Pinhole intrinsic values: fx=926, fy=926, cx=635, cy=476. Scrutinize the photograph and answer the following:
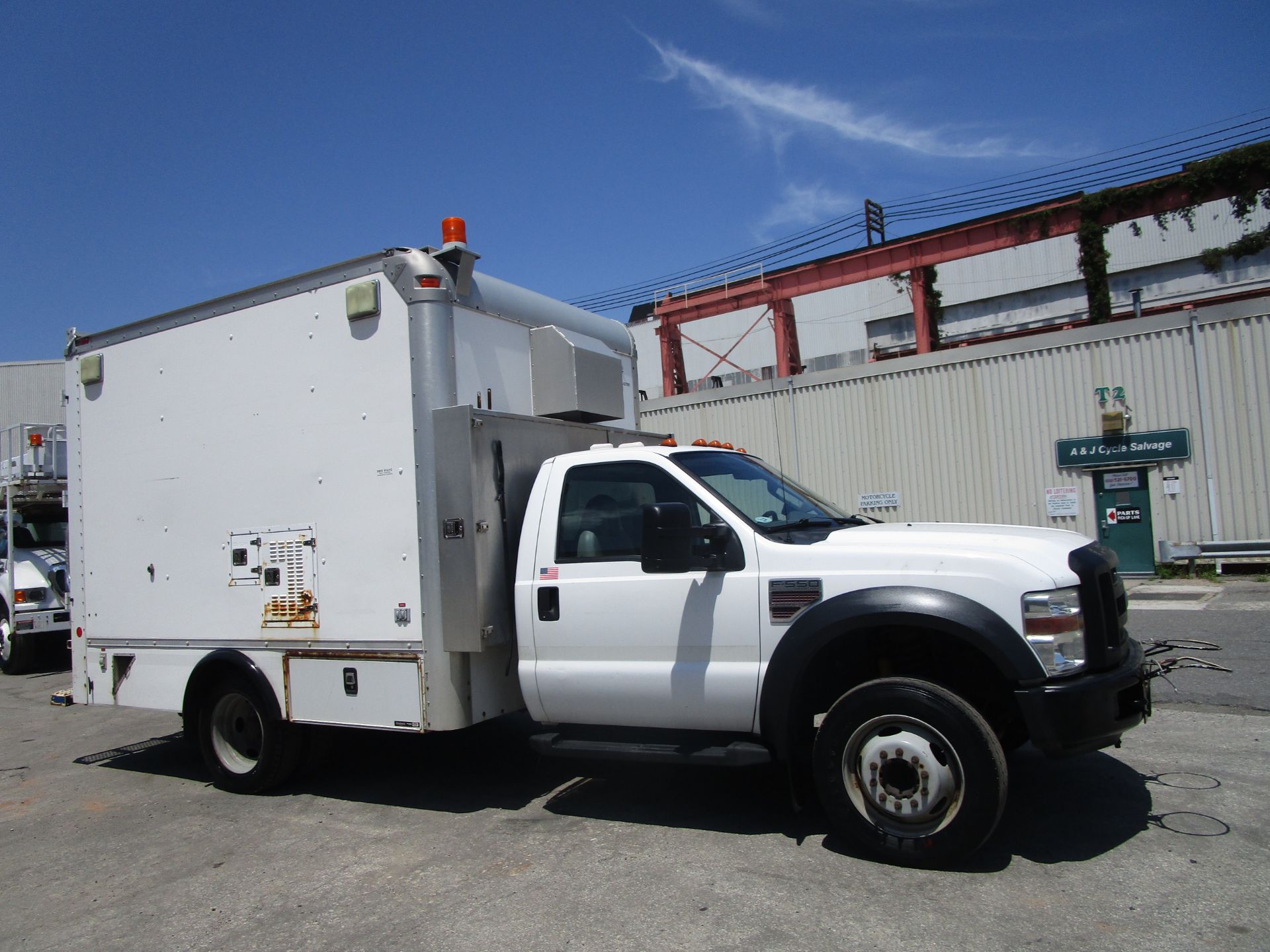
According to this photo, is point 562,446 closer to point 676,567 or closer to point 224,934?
point 676,567

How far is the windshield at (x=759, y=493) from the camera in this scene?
5121 mm

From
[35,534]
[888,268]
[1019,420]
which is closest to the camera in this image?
[35,534]

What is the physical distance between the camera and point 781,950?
11.7ft

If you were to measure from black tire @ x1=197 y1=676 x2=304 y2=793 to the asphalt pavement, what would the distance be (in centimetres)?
17

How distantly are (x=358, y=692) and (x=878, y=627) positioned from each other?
313 centimetres

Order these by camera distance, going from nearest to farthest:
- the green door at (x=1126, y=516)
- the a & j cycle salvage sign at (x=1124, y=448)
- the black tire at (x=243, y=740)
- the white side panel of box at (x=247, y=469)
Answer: the white side panel of box at (x=247, y=469) < the black tire at (x=243, y=740) < the a & j cycle salvage sign at (x=1124, y=448) < the green door at (x=1126, y=516)

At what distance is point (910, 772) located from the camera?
4273mm

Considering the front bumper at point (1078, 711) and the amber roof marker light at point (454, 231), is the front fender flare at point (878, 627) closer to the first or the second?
the front bumper at point (1078, 711)

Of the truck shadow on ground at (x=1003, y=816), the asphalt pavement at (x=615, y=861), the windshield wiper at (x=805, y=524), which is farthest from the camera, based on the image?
the windshield wiper at (x=805, y=524)

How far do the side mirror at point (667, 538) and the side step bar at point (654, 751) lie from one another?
93cm

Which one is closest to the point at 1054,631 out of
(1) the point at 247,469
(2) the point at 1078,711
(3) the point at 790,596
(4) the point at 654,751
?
(2) the point at 1078,711

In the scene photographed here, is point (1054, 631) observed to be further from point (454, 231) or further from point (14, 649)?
point (14, 649)

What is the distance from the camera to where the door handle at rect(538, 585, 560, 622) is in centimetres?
518

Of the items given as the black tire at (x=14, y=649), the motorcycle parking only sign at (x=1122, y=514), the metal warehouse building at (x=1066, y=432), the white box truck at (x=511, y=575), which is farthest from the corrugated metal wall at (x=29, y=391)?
the motorcycle parking only sign at (x=1122, y=514)
